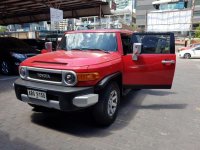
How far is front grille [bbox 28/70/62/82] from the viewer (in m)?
3.77

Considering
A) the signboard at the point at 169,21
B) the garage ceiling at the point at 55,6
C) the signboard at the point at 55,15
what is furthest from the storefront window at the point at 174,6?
the signboard at the point at 55,15

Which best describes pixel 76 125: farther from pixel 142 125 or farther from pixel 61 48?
pixel 61 48

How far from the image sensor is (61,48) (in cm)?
526

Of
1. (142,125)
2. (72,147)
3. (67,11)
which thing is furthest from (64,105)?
(67,11)

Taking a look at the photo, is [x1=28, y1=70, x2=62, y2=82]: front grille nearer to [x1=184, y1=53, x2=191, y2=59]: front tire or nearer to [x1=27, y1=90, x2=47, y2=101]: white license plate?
[x1=27, y1=90, x2=47, y2=101]: white license plate

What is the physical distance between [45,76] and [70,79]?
52cm

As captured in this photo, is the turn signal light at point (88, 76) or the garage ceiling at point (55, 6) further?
the garage ceiling at point (55, 6)

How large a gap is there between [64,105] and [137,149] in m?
1.31

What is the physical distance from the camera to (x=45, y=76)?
3.89m

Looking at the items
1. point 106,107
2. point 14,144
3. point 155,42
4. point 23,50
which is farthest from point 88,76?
point 23,50

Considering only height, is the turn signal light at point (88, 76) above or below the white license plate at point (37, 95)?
above

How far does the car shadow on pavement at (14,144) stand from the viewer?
3393 millimetres

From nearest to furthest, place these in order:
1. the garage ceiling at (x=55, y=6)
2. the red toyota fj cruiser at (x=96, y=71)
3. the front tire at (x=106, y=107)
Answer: the red toyota fj cruiser at (x=96, y=71) → the front tire at (x=106, y=107) → the garage ceiling at (x=55, y=6)

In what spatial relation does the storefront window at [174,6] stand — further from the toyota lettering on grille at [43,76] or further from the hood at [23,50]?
the toyota lettering on grille at [43,76]
